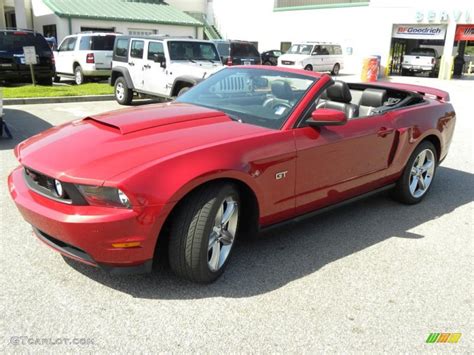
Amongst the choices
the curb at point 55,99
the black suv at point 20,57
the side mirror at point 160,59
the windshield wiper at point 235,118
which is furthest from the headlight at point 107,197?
the black suv at point 20,57

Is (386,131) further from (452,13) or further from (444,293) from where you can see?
(452,13)

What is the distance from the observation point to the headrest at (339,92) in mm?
4645

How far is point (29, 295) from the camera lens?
3100mm

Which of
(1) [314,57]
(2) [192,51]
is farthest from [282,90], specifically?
(1) [314,57]

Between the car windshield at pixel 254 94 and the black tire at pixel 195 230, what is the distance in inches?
34.9

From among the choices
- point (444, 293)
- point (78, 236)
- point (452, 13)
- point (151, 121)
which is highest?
point (452, 13)

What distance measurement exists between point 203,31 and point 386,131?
3268cm

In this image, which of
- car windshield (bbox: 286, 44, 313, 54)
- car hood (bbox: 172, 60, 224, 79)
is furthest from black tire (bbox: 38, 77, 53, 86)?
car windshield (bbox: 286, 44, 313, 54)

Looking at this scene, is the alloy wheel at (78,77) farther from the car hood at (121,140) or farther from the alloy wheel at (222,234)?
the alloy wheel at (222,234)

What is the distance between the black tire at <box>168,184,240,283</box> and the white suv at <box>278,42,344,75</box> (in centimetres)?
2202

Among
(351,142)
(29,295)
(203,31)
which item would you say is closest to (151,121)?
(29,295)

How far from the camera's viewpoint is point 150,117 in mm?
3689

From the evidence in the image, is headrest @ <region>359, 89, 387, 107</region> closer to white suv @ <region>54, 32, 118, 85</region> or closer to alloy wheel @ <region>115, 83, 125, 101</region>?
alloy wheel @ <region>115, 83, 125, 101</region>

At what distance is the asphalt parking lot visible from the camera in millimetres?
2748
